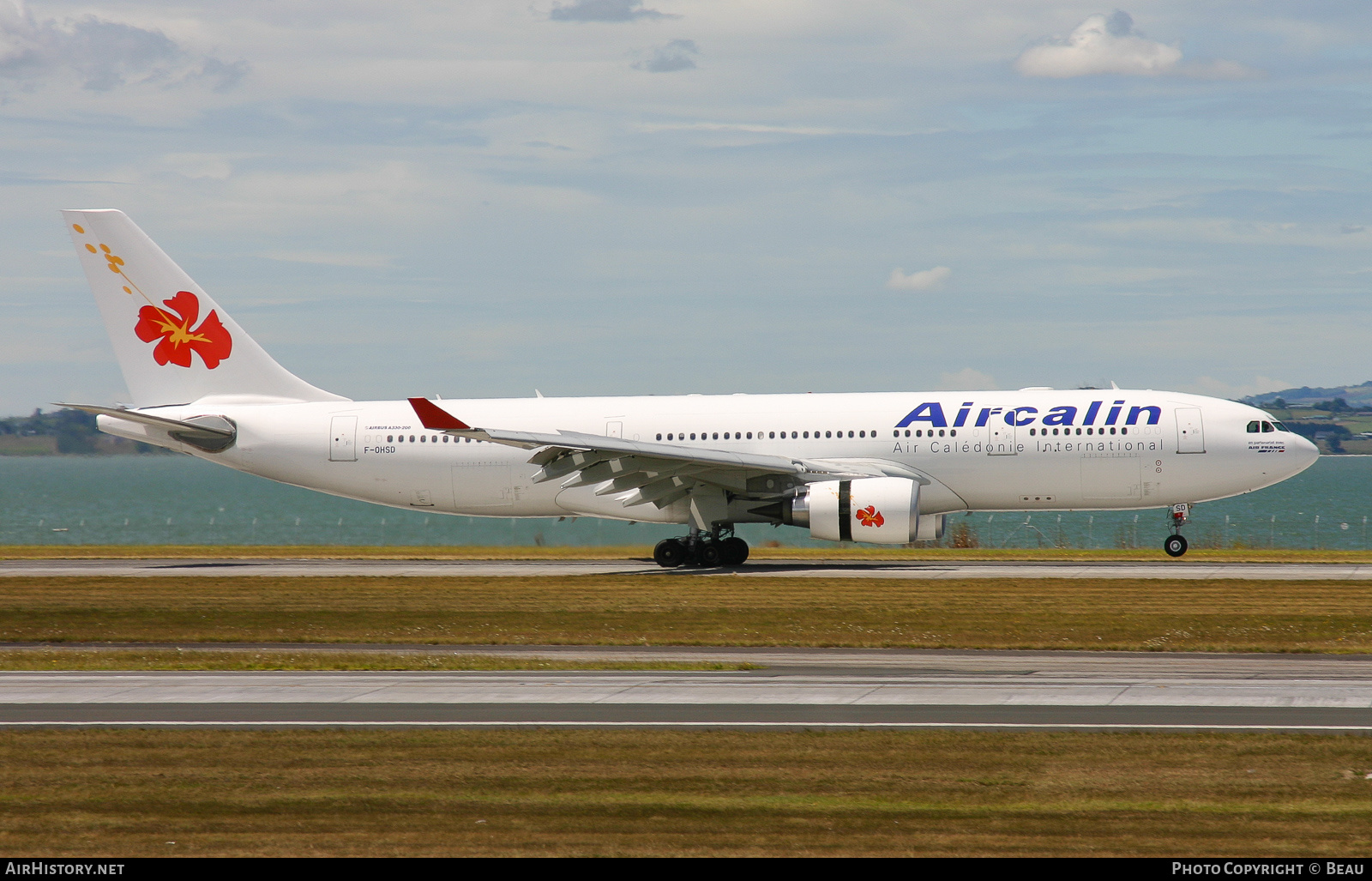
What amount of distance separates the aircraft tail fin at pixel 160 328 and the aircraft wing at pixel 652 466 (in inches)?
333

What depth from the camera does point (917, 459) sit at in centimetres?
3509

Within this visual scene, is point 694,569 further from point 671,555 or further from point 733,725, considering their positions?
point 733,725

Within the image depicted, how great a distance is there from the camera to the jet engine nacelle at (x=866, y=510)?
33000mm

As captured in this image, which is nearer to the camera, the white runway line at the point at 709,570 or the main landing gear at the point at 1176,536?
the white runway line at the point at 709,570

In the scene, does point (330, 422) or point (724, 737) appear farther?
point (330, 422)

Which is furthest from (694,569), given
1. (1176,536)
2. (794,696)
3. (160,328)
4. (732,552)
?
(794,696)

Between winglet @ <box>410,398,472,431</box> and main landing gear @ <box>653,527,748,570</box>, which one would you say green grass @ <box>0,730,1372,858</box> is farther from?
main landing gear @ <box>653,527,748,570</box>

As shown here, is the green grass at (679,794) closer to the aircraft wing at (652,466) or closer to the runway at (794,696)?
the runway at (794,696)

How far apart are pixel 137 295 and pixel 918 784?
1298 inches

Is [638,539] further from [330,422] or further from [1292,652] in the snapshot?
[1292,652]

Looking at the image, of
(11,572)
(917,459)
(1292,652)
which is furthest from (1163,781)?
(11,572)

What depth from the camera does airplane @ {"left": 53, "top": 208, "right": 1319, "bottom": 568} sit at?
34406 millimetres

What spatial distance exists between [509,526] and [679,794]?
4681 cm

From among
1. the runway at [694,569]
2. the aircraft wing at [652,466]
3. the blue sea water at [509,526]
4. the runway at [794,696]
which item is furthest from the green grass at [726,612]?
the blue sea water at [509,526]
